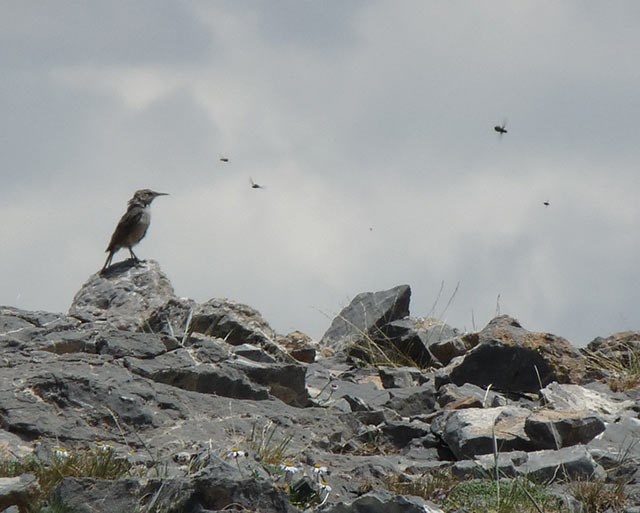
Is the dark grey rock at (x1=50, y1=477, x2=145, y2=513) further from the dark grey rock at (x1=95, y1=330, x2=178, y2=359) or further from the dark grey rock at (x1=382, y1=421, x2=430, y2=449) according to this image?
the dark grey rock at (x1=95, y1=330, x2=178, y2=359)

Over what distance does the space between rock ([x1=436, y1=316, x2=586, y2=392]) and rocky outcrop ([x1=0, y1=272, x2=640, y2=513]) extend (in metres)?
0.01

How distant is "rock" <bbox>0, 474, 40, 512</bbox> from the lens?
5.88 metres

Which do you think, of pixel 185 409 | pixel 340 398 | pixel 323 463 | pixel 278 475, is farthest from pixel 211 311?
pixel 278 475

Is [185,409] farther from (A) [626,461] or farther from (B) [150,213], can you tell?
(B) [150,213]

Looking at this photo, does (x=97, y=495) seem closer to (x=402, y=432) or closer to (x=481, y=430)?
(x=481, y=430)

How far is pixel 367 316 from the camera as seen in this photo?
43.8 ft

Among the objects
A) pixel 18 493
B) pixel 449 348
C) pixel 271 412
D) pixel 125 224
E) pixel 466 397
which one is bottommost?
pixel 18 493

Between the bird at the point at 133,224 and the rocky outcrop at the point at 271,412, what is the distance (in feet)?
8.60

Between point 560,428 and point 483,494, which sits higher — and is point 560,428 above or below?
above

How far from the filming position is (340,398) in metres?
9.97

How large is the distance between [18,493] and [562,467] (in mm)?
3236

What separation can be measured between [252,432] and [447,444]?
159 cm

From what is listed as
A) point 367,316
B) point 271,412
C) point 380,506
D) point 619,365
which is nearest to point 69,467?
point 380,506

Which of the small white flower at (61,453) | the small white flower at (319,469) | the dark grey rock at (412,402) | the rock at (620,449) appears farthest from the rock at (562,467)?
the small white flower at (61,453)
